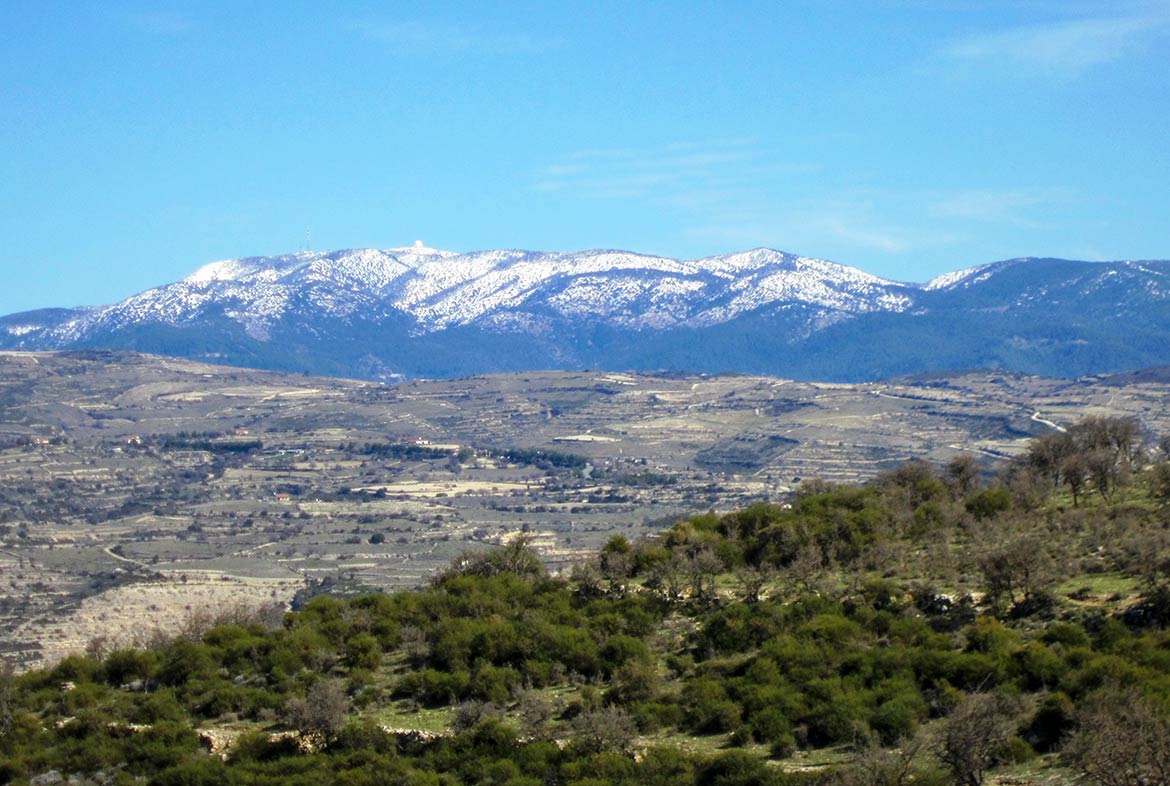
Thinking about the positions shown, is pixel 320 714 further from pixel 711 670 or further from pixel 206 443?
pixel 206 443

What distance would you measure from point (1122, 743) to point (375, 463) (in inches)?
4551

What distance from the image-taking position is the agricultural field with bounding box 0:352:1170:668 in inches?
2842

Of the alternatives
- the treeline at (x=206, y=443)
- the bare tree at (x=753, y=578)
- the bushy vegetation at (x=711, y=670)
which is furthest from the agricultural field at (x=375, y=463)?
the bare tree at (x=753, y=578)

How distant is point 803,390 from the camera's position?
169875 millimetres

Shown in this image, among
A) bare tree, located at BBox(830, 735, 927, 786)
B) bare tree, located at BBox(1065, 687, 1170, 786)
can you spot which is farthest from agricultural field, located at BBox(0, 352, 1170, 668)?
bare tree, located at BBox(1065, 687, 1170, 786)

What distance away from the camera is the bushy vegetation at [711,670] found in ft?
79.1

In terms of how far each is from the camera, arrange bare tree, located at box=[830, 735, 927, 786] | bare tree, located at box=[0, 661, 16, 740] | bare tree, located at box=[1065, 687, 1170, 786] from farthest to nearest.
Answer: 1. bare tree, located at box=[0, 661, 16, 740]
2. bare tree, located at box=[830, 735, 927, 786]
3. bare tree, located at box=[1065, 687, 1170, 786]

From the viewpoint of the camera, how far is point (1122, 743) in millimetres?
20000

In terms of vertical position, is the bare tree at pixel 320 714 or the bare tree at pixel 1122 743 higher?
the bare tree at pixel 1122 743

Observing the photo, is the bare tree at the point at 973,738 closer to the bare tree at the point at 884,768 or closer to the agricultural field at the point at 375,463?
the bare tree at the point at 884,768

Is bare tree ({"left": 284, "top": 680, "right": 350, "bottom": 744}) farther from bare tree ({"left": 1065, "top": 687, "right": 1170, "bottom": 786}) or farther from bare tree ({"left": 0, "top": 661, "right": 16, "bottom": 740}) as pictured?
bare tree ({"left": 1065, "top": 687, "right": 1170, "bottom": 786})

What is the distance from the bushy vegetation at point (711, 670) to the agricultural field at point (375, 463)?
34.4 ft

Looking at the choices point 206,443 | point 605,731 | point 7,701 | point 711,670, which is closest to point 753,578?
point 711,670

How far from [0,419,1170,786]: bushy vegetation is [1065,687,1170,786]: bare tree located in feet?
0.17
